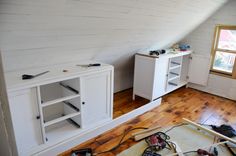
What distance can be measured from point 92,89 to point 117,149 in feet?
2.39

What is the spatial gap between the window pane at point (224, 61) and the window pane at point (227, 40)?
0.42ft

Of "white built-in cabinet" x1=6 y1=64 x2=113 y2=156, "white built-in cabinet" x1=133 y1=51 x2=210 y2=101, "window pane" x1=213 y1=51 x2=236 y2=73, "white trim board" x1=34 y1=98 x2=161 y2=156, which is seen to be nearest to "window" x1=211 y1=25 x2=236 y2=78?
"window pane" x1=213 y1=51 x2=236 y2=73

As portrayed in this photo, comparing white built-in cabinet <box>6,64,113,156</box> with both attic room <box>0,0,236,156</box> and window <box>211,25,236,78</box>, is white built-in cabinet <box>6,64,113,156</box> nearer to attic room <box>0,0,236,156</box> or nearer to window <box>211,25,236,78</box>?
attic room <box>0,0,236,156</box>

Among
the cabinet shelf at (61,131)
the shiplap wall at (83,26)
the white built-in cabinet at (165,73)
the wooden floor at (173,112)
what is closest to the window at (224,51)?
the white built-in cabinet at (165,73)

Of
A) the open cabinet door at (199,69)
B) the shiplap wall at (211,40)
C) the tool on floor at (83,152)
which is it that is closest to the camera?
the tool on floor at (83,152)

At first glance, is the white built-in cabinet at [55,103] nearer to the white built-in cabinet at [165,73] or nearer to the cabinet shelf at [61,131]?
the cabinet shelf at [61,131]

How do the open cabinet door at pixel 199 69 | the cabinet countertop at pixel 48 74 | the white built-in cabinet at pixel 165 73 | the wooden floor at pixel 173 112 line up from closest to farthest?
the cabinet countertop at pixel 48 74 < the wooden floor at pixel 173 112 < the white built-in cabinet at pixel 165 73 < the open cabinet door at pixel 199 69

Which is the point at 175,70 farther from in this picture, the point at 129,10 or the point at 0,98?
the point at 0,98

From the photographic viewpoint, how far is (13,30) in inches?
57.8

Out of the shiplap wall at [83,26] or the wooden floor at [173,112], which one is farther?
the wooden floor at [173,112]

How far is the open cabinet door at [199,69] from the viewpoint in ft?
11.8

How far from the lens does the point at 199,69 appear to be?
3691 millimetres

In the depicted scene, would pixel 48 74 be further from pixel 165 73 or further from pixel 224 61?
pixel 224 61

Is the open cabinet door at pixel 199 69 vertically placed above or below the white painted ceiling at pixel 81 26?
below
